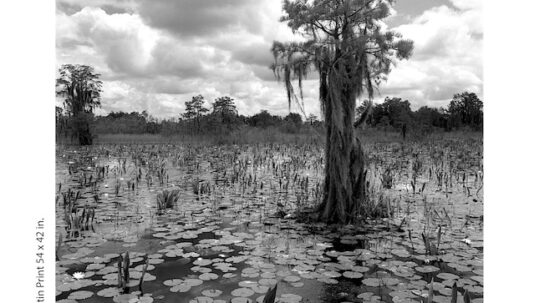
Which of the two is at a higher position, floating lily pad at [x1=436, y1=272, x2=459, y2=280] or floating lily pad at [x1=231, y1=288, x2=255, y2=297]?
floating lily pad at [x1=436, y1=272, x2=459, y2=280]

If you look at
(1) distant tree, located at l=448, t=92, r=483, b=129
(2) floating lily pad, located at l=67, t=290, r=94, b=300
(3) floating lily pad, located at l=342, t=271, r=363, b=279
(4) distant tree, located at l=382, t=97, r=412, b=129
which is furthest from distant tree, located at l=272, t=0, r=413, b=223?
(1) distant tree, located at l=448, t=92, r=483, b=129

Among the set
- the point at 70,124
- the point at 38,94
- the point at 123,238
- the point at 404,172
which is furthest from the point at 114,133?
the point at 38,94

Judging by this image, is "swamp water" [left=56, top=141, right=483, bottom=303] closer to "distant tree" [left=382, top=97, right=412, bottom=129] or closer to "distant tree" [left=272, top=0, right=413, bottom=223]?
"distant tree" [left=272, top=0, right=413, bottom=223]

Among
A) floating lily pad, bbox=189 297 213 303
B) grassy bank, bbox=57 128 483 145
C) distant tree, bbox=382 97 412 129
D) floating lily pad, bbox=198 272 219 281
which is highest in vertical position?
distant tree, bbox=382 97 412 129

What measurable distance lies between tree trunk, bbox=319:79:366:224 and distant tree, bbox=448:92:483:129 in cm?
3720

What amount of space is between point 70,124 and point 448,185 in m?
23.2

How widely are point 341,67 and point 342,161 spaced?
4.69ft

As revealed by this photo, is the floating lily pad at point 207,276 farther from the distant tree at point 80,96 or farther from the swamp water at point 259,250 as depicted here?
the distant tree at point 80,96

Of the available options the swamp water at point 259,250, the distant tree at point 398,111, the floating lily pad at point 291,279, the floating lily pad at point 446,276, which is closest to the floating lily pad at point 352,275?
the swamp water at point 259,250

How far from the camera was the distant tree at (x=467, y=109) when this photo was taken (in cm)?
3953

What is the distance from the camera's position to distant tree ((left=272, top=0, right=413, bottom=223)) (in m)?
5.59

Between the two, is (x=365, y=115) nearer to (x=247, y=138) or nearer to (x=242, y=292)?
(x=242, y=292)

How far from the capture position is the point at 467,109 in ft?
136

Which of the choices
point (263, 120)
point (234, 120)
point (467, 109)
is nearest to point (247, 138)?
point (234, 120)
